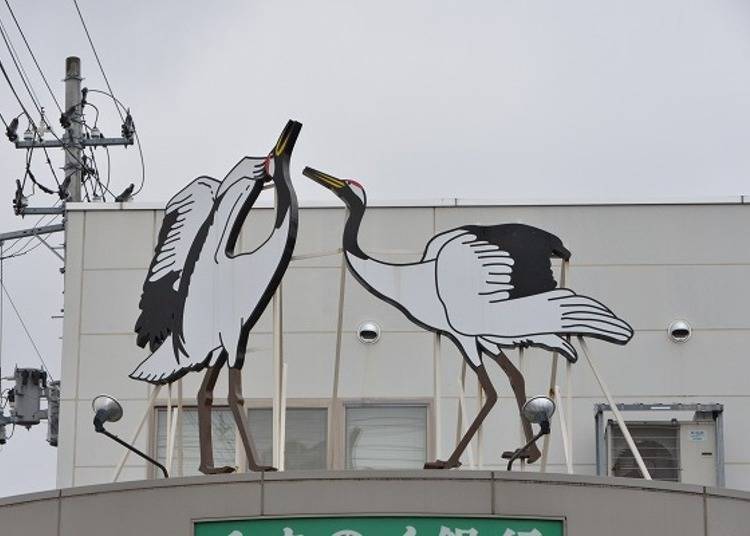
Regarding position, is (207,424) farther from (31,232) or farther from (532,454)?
(31,232)

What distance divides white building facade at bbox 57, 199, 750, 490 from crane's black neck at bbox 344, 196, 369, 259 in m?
5.21

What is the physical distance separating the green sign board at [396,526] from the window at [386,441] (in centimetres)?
745

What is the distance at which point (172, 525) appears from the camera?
59.3 feet

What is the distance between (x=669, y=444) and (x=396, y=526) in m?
8.40

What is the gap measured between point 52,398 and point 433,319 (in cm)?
1671

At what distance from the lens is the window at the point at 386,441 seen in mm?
25281

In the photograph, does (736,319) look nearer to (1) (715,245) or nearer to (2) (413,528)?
(1) (715,245)

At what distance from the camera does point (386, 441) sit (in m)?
25.3

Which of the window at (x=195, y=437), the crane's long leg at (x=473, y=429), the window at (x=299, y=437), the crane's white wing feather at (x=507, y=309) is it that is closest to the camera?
the crane's long leg at (x=473, y=429)

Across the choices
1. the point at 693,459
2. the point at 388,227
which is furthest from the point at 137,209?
the point at 693,459

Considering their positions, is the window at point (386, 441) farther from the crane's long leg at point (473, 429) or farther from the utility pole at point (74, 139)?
the utility pole at point (74, 139)

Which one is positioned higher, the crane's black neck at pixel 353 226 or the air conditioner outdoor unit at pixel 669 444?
the crane's black neck at pixel 353 226

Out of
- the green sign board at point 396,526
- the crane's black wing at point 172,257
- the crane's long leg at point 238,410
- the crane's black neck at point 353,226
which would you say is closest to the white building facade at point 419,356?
the crane's black wing at point 172,257

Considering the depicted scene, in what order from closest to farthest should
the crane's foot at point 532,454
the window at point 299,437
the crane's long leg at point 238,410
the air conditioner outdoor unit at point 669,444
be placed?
the crane's long leg at point 238,410 < the crane's foot at point 532,454 < the air conditioner outdoor unit at point 669,444 < the window at point 299,437
